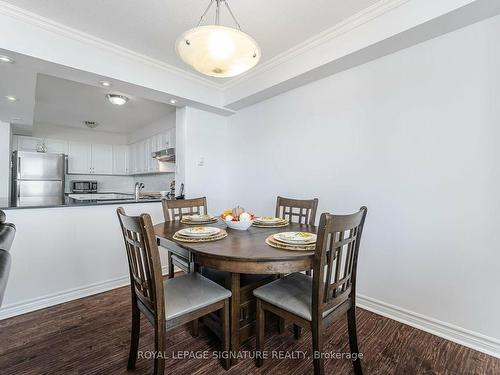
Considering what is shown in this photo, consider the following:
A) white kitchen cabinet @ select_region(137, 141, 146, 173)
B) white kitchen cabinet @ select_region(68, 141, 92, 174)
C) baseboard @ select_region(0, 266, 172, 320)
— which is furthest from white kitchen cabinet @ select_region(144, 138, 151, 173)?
baseboard @ select_region(0, 266, 172, 320)

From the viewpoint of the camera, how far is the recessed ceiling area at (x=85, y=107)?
3226 mm

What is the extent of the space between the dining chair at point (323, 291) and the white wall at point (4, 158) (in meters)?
5.29

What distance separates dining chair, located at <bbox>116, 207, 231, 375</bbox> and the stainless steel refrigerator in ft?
13.9

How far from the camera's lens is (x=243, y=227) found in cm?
184

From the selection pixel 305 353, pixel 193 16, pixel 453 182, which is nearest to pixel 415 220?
pixel 453 182

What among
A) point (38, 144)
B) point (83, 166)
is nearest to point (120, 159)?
point (83, 166)

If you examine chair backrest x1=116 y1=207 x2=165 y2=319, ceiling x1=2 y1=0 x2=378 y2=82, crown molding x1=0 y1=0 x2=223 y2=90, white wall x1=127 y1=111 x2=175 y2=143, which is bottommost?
chair backrest x1=116 y1=207 x2=165 y2=319

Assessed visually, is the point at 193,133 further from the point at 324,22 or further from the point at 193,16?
the point at 324,22

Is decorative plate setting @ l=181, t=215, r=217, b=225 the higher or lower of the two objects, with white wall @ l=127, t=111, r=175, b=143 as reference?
lower

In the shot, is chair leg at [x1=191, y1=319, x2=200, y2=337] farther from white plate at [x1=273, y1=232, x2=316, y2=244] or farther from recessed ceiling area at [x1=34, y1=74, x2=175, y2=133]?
recessed ceiling area at [x1=34, y1=74, x2=175, y2=133]

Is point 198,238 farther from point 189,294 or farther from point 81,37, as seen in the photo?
point 81,37

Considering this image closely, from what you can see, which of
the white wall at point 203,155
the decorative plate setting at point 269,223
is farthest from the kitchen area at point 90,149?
the decorative plate setting at point 269,223

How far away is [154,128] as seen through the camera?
489cm

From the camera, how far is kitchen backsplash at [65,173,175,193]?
5210mm
